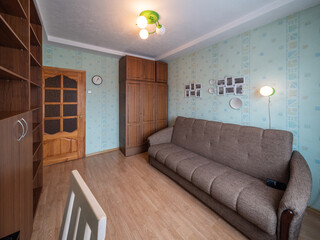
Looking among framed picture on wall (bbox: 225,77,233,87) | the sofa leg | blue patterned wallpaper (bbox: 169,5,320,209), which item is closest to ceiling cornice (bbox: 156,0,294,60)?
blue patterned wallpaper (bbox: 169,5,320,209)

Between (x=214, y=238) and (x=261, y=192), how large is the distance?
0.68 meters

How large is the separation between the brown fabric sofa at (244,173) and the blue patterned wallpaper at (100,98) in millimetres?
1551

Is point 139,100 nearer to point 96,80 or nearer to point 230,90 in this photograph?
point 96,80

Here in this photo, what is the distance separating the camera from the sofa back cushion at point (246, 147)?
182cm

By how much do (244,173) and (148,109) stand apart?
2.64 m

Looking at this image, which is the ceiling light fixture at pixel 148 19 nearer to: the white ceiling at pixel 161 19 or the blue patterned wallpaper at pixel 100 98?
the white ceiling at pixel 161 19

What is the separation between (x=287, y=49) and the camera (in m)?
2.03

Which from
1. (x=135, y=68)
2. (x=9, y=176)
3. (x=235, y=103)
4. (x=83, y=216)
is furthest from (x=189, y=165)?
(x=135, y=68)

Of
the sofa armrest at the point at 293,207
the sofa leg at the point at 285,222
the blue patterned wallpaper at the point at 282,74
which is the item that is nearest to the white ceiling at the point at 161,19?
the blue patterned wallpaper at the point at 282,74

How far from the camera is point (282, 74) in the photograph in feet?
6.82

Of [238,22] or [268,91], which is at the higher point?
[238,22]

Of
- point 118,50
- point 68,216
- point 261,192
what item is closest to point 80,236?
point 68,216

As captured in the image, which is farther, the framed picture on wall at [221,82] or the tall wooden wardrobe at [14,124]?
the framed picture on wall at [221,82]

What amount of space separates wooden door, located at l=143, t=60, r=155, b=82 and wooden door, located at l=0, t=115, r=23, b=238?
308cm
